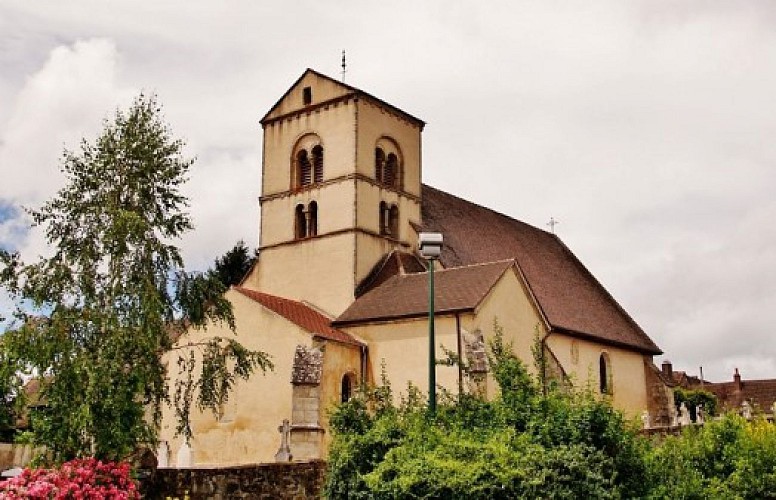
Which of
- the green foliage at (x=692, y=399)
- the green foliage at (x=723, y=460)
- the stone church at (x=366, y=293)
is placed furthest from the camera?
the green foliage at (x=692, y=399)

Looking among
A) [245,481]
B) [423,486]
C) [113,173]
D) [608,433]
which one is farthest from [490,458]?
[113,173]

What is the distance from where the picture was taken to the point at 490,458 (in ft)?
31.2

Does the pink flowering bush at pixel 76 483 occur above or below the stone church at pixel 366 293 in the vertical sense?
below

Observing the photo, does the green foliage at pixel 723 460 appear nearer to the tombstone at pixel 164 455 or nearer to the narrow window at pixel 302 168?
the tombstone at pixel 164 455

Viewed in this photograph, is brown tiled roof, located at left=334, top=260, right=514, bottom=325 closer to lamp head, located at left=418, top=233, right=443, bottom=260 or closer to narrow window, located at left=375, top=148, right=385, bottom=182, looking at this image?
narrow window, located at left=375, top=148, right=385, bottom=182

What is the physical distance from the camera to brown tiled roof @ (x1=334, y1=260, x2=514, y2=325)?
2464 centimetres

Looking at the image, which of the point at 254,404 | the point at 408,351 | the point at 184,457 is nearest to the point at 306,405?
the point at 254,404

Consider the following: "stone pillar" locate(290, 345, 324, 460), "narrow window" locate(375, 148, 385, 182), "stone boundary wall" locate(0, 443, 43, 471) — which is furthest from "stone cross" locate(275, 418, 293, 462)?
"stone boundary wall" locate(0, 443, 43, 471)

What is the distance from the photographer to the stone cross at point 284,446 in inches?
860

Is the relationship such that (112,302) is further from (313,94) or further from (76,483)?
(313,94)

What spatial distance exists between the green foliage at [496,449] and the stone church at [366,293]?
10.3 meters

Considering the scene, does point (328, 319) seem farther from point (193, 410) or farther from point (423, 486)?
point (423, 486)

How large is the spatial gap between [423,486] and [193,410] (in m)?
18.5

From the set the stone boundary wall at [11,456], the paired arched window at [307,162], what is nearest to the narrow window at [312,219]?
the paired arched window at [307,162]
